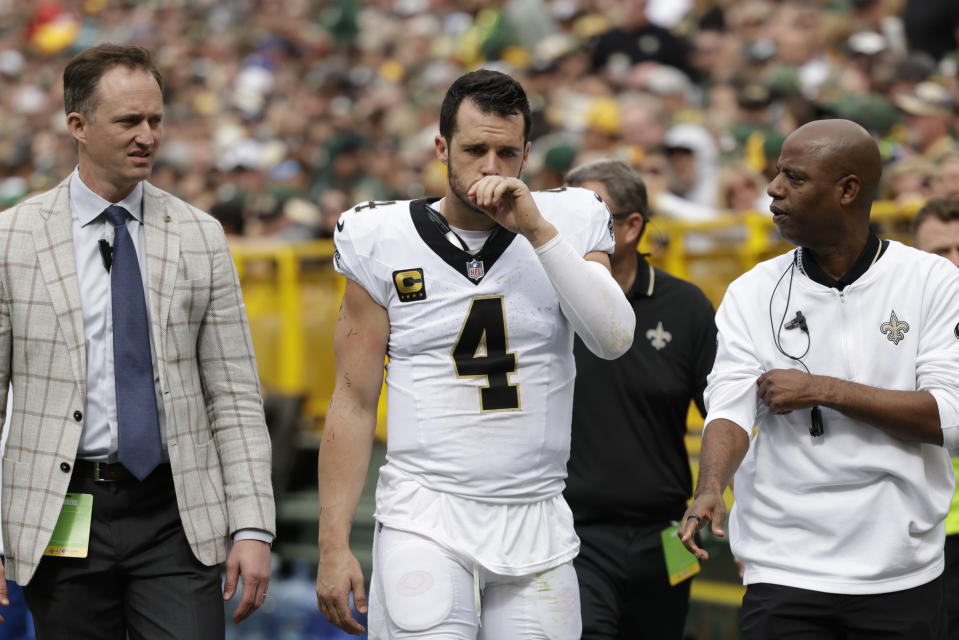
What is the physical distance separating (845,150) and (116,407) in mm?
2277

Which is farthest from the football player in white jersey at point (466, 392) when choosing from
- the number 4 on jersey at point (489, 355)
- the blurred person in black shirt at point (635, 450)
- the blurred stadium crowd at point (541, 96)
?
the blurred stadium crowd at point (541, 96)

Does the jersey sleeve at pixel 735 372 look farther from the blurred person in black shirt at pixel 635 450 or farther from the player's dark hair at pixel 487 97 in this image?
→ the blurred person in black shirt at pixel 635 450

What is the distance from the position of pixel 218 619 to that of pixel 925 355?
2.25 metres

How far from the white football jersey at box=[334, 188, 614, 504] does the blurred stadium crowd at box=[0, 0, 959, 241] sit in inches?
116

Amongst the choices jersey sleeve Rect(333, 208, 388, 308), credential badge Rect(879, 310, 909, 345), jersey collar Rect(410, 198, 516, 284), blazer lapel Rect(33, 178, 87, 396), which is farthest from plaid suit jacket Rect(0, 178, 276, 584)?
credential badge Rect(879, 310, 909, 345)

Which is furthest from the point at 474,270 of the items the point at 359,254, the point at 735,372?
the point at 735,372

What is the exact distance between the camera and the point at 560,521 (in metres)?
4.07

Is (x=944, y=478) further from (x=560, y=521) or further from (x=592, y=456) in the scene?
(x=592, y=456)

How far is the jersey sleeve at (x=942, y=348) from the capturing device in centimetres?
373

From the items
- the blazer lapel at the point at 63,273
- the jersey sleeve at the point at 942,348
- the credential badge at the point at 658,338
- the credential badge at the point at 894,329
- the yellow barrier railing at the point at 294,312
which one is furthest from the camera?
the yellow barrier railing at the point at 294,312

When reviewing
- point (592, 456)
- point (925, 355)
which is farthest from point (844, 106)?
point (925, 355)

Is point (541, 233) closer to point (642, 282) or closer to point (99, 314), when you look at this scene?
point (99, 314)

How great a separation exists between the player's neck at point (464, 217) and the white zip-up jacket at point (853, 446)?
0.84m

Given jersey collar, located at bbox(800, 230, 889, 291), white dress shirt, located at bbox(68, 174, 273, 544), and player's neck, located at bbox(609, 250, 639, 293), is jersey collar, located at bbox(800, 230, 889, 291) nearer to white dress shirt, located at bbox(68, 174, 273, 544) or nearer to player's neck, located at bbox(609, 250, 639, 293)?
player's neck, located at bbox(609, 250, 639, 293)
